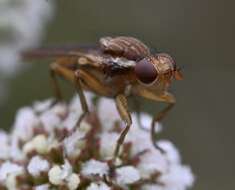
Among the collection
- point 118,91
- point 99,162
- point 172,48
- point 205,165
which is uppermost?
point 172,48

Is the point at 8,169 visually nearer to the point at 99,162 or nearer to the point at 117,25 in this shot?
the point at 99,162

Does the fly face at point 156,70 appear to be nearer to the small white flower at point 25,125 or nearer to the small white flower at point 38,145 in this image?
the small white flower at point 38,145

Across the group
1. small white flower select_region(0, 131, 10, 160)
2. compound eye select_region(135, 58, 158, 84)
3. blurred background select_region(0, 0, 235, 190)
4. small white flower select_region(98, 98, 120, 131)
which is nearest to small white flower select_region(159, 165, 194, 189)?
small white flower select_region(98, 98, 120, 131)

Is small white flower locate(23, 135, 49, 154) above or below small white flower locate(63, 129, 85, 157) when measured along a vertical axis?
above

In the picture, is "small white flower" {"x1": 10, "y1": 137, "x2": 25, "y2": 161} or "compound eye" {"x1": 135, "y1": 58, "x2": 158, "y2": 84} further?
"small white flower" {"x1": 10, "y1": 137, "x2": 25, "y2": 161}

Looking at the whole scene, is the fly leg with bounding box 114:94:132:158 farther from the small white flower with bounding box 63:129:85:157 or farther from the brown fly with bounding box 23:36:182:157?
the small white flower with bounding box 63:129:85:157

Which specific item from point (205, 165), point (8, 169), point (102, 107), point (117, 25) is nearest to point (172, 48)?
point (117, 25)

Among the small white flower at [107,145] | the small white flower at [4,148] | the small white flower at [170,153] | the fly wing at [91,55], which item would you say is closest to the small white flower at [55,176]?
the small white flower at [107,145]
